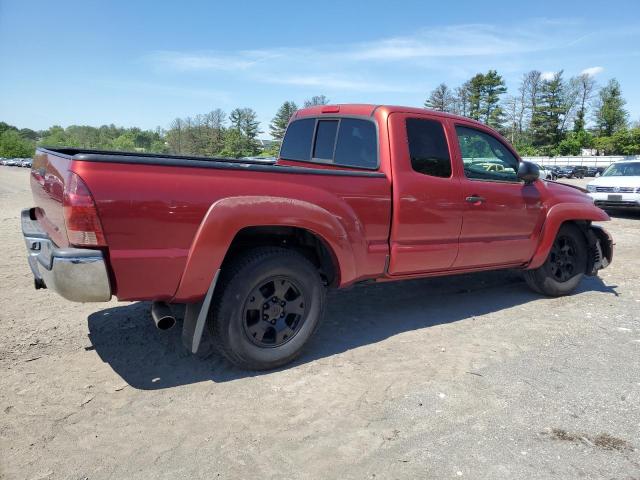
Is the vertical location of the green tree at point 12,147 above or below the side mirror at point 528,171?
above

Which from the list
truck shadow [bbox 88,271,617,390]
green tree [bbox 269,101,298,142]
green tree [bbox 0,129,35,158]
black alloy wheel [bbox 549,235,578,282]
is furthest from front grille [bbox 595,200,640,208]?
green tree [bbox 0,129,35,158]

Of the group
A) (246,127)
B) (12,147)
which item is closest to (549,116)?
(246,127)

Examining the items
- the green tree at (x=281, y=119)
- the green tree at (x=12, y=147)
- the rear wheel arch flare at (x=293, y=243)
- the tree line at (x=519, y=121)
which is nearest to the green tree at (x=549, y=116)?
the tree line at (x=519, y=121)

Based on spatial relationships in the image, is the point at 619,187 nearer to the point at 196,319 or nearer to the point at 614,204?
the point at 614,204

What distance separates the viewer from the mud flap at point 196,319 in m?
3.22

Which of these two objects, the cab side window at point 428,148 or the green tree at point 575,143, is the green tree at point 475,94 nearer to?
A: the green tree at point 575,143

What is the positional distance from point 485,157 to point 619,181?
10960 millimetres

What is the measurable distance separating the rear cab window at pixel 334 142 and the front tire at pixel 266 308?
→ 120 centimetres

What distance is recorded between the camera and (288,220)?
11.1 feet

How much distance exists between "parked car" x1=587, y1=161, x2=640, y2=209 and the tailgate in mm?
13923

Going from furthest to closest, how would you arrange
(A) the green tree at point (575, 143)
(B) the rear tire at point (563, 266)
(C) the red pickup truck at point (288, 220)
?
(A) the green tree at point (575, 143)
(B) the rear tire at point (563, 266)
(C) the red pickup truck at point (288, 220)

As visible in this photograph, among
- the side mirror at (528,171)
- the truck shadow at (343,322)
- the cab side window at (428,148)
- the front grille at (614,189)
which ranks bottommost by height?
the truck shadow at (343,322)

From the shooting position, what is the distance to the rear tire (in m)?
5.61

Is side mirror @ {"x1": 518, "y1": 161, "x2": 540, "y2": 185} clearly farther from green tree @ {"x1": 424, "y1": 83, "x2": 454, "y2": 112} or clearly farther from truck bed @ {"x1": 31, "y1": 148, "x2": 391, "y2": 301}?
green tree @ {"x1": 424, "y1": 83, "x2": 454, "y2": 112}
